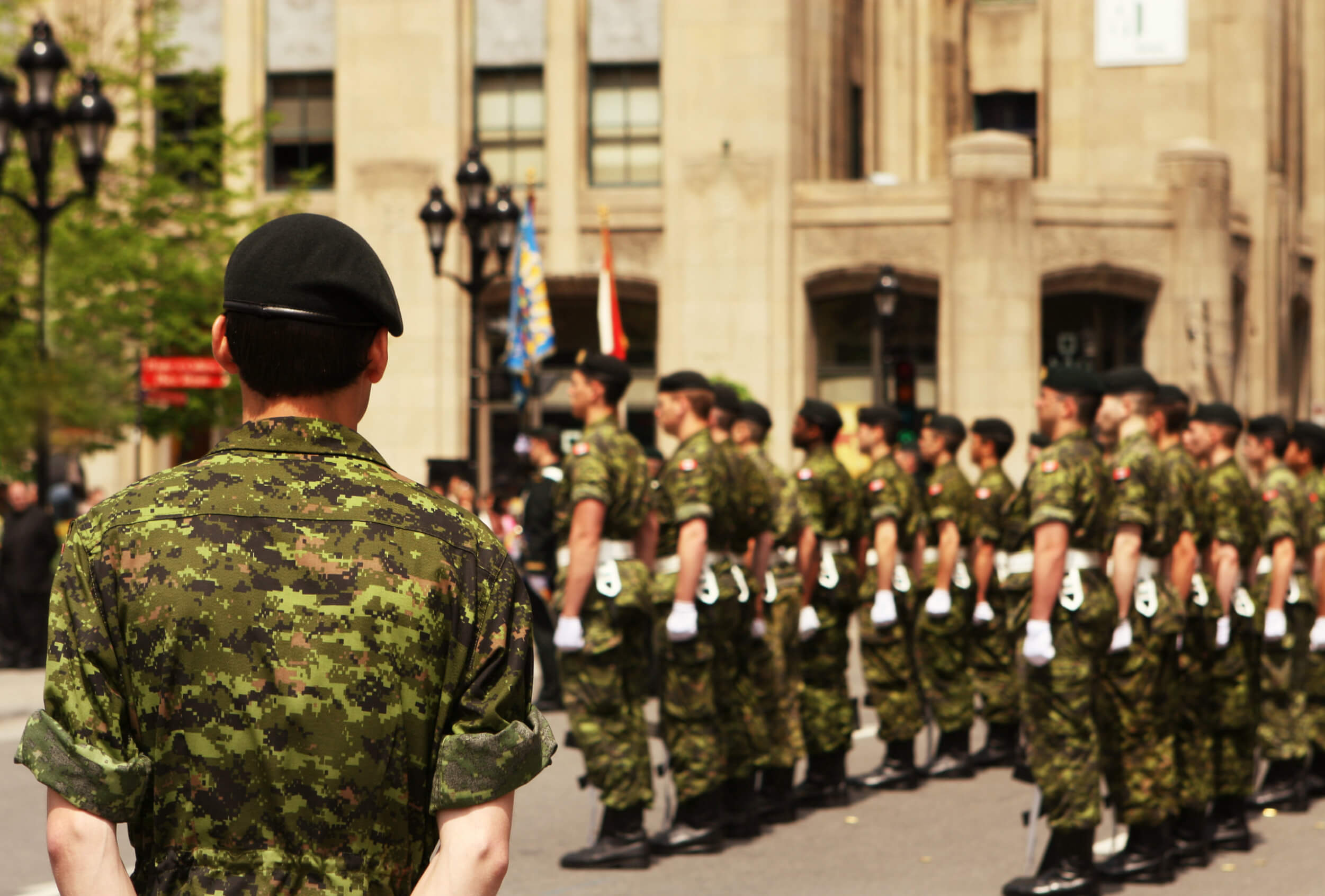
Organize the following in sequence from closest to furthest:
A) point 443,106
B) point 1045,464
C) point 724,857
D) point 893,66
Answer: point 1045,464 < point 724,857 < point 443,106 < point 893,66

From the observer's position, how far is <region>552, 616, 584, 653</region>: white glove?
790cm

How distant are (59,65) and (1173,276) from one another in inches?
Result: 876

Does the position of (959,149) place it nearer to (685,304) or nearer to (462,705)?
(685,304)

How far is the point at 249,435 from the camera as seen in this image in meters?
2.56

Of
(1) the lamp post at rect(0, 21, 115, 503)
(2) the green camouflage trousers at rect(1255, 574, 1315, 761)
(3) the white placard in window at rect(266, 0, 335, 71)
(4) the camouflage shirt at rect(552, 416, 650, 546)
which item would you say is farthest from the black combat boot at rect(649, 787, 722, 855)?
(3) the white placard in window at rect(266, 0, 335, 71)

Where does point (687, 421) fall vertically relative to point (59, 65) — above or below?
below

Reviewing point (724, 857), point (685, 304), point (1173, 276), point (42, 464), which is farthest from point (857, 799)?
point (1173, 276)

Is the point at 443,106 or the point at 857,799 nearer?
the point at 857,799

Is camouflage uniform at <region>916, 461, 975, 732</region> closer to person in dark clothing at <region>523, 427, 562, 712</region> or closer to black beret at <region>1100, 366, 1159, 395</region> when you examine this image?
person in dark clothing at <region>523, 427, 562, 712</region>

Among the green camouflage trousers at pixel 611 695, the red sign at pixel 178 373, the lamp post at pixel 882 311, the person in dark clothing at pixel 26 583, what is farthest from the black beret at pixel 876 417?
the lamp post at pixel 882 311

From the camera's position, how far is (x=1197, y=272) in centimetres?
3238

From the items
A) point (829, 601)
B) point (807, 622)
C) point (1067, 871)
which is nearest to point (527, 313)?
point (829, 601)

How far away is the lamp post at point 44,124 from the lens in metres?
16.2

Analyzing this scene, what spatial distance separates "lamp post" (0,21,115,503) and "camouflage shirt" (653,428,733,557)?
947cm
